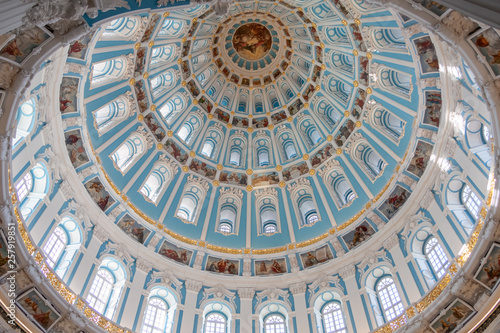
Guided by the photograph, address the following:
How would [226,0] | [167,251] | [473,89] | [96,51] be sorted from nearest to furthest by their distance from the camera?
[226,0], [473,89], [96,51], [167,251]

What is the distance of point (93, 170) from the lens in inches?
1039

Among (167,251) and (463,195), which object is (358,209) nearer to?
(463,195)

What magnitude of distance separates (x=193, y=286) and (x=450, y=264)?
44.3ft

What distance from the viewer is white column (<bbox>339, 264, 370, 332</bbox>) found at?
75.5ft

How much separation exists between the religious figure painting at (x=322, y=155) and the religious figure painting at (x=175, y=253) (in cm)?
1129

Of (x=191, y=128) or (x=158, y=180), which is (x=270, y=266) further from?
(x=191, y=128)

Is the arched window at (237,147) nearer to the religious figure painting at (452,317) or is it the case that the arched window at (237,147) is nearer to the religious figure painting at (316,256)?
the religious figure painting at (316,256)

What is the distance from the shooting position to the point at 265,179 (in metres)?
34.8

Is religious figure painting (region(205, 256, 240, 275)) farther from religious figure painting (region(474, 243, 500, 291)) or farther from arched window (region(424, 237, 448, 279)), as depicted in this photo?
religious figure painting (region(474, 243, 500, 291))

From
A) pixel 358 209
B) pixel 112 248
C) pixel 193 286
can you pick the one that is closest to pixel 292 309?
pixel 193 286

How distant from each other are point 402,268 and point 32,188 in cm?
1841

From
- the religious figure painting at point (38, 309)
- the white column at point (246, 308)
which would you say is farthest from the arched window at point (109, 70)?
the white column at point (246, 308)

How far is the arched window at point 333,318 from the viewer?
78.4 ft

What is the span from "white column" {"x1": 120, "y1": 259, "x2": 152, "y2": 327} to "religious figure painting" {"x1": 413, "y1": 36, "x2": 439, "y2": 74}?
712 inches
